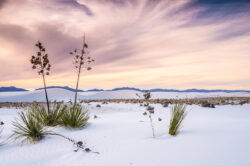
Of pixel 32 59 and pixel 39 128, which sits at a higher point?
pixel 32 59

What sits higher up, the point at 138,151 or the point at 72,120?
the point at 72,120

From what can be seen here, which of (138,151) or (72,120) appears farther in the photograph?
(72,120)

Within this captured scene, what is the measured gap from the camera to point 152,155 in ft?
9.71

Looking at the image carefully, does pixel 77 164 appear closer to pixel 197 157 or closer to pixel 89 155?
pixel 89 155

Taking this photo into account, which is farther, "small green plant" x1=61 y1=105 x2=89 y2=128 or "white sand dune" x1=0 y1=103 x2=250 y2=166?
"small green plant" x1=61 y1=105 x2=89 y2=128

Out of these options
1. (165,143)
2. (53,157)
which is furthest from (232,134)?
(53,157)

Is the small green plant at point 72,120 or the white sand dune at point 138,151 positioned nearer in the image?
the white sand dune at point 138,151

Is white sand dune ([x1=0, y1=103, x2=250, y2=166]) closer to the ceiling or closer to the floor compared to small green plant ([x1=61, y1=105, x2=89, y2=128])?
closer to the floor

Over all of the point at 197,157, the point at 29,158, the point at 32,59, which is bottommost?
the point at 29,158

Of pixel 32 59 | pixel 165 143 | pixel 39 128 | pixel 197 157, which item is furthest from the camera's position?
pixel 32 59

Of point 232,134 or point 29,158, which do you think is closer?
point 29,158

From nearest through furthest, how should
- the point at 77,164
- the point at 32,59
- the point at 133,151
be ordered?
the point at 77,164 → the point at 133,151 → the point at 32,59

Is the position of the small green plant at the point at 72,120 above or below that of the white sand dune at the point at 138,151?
above

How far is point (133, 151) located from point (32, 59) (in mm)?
5442
